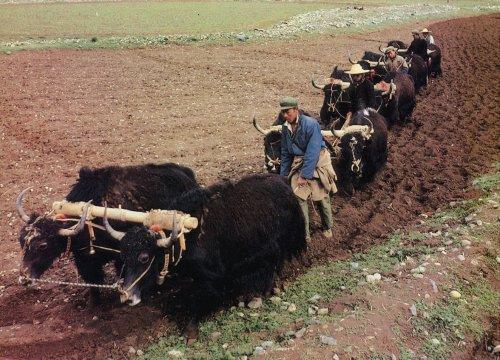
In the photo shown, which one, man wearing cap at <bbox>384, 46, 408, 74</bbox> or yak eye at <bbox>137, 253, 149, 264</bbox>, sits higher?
man wearing cap at <bbox>384, 46, 408, 74</bbox>

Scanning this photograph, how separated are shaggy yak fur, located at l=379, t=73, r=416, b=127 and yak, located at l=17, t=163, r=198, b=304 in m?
6.27

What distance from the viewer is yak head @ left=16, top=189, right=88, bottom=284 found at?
547cm

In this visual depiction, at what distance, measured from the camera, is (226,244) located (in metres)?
5.84

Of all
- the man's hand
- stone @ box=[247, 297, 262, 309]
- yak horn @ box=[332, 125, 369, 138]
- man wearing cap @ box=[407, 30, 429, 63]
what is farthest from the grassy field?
stone @ box=[247, 297, 262, 309]

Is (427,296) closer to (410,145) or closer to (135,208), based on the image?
(135,208)

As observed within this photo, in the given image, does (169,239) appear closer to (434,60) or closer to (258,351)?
(258,351)

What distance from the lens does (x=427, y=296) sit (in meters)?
5.70

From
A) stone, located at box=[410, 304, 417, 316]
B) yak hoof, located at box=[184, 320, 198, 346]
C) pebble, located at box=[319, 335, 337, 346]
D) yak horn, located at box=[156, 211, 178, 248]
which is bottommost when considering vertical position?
yak hoof, located at box=[184, 320, 198, 346]

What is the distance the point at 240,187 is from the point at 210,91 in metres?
10.2

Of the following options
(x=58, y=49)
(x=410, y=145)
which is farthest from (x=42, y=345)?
(x=58, y=49)

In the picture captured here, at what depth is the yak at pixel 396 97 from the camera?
1099cm

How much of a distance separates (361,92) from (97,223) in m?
6.46

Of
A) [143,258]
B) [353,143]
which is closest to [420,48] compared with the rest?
[353,143]

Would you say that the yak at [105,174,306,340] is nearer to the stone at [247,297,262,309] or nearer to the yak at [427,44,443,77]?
the stone at [247,297,262,309]
